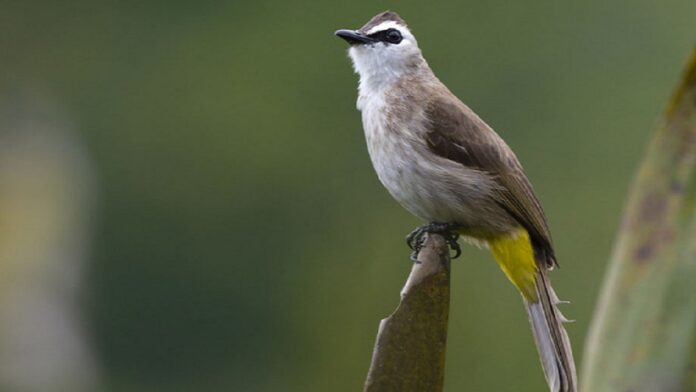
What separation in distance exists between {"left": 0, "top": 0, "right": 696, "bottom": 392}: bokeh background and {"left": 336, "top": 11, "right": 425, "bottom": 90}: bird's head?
9.14 metres

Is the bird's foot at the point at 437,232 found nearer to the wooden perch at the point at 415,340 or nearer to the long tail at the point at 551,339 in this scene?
the long tail at the point at 551,339

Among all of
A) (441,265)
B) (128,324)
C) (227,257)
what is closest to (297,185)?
(227,257)

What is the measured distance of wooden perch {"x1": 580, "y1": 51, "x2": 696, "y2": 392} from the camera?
90cm

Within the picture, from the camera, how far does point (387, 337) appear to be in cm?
155

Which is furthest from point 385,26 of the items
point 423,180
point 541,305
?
point 541,305

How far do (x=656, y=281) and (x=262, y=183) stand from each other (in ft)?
62.9

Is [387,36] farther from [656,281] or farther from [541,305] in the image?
[656,281]

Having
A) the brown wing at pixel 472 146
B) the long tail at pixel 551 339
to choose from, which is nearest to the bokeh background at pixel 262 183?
the brown wing at pixel 472 146

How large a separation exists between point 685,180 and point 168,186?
19.7 meters

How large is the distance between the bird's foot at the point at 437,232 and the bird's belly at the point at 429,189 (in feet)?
0.11

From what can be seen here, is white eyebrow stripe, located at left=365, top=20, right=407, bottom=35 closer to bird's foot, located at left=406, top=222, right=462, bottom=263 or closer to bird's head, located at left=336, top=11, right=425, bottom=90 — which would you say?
bird's head, located at left=336, top=11, right=425, bottom=90

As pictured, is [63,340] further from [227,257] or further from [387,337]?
[387,337]

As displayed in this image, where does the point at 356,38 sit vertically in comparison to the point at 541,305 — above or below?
above

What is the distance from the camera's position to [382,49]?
13.1ft
